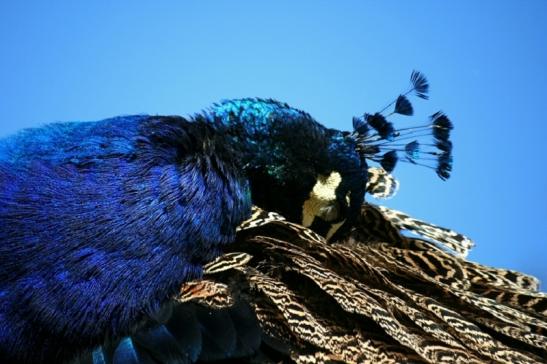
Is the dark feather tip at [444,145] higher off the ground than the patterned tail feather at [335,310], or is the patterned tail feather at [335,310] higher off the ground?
the dark feather tip at [444,145]

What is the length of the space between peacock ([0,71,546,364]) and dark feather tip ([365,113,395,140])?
0.51 feet

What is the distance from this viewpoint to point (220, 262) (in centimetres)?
274

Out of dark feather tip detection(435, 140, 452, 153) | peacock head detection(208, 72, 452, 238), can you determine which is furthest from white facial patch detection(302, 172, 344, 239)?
dark feather tip detection(435, 140, 452, 153)

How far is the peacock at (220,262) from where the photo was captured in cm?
232

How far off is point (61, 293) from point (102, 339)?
0.59 feet

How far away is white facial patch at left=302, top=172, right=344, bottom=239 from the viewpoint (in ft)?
10.5

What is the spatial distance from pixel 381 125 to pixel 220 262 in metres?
1.02

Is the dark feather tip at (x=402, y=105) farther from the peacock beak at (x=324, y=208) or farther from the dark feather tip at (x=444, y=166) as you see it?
the peacock beak at (x=324, y=208)

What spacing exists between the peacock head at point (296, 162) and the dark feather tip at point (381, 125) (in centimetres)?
11

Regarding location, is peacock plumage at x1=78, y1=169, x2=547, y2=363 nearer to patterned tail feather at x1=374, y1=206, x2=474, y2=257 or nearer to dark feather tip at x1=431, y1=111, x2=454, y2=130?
patterned tail feather at x1=374, y1=206, x2=474, y2=257

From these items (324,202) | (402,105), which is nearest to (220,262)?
(324,202)

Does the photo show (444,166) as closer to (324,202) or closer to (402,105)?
(402,105)

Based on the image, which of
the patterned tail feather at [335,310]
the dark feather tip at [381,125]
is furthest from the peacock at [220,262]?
the dark feather tip at [381,125]

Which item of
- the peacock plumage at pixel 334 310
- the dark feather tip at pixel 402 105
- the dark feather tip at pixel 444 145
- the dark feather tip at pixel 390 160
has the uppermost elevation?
the dark feather tip at pixel 402 105
